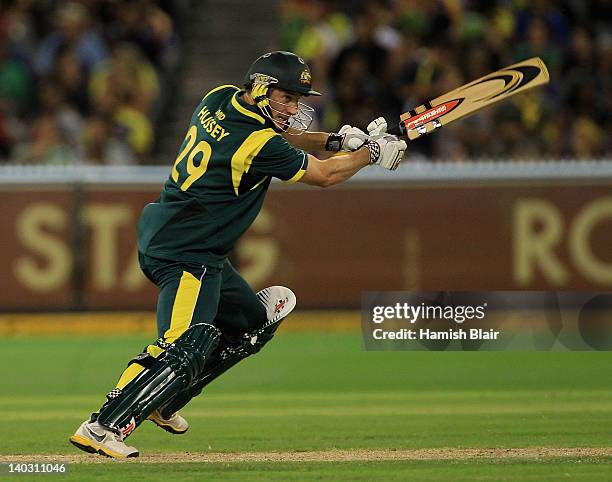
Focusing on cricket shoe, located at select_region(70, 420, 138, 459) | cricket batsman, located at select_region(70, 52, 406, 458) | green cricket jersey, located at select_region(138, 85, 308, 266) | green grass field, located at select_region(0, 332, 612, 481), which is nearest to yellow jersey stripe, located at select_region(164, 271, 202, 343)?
cricket batsman, located at select_region(70, 52, 406, 458)

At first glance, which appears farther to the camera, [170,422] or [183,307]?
[170,422]

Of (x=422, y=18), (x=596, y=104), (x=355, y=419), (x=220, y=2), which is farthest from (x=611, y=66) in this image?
(x=355, y=419)

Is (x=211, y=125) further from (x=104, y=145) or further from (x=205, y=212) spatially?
(x=104, y=145)

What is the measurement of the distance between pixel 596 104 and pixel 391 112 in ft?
7.63

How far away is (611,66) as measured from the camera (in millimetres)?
16109

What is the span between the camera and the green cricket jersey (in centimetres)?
768

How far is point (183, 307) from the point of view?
25.0ft

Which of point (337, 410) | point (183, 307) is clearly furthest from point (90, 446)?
point (337, 410)

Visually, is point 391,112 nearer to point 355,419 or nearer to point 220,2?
point 220,2

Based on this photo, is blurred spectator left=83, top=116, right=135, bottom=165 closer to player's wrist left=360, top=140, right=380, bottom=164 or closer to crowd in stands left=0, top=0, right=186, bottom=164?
crowd in stands left=0, top=0, right=186, bottom=164

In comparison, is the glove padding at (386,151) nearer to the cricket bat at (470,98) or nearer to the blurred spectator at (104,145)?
the cricket bat at (470,98)

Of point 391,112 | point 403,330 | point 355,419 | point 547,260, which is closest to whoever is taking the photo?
point 355,419

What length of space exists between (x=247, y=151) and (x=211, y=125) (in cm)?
31

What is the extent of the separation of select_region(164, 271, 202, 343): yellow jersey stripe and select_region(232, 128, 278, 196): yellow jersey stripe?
2.05 ft
